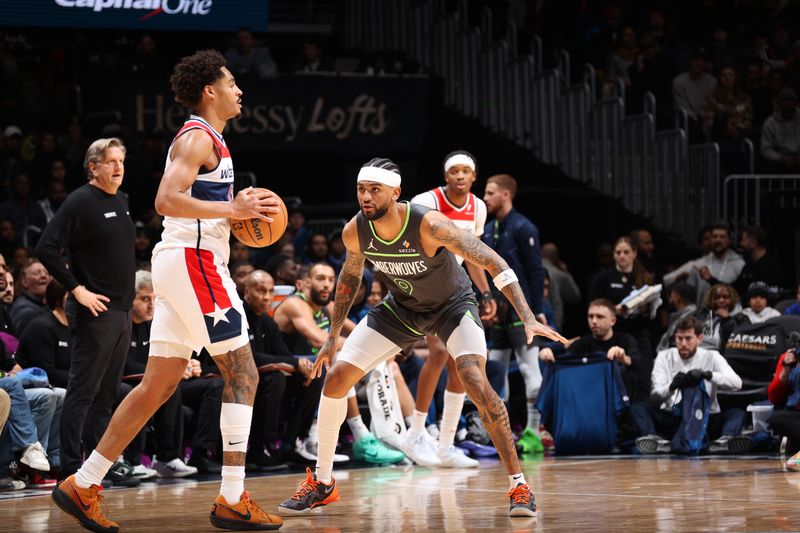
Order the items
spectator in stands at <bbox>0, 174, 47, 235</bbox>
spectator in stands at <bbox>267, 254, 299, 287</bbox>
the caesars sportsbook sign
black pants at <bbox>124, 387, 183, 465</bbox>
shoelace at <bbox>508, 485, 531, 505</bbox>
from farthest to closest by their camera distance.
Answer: the caesars sportsbook sign
spectator in stands at <bbox>0, 174, 47, 235</bbox>
spectator in stands at <bbox>267, 254, 299, 287</bbox>
black pants at <bbox>124, 387, 183, 465</bbox>
shoelace at <bbox>508, 485, 531, 505</bbox>

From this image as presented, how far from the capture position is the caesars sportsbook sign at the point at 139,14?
14.8m

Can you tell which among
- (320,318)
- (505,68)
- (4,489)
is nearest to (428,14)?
(505,68)

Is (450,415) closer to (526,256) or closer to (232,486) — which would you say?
(526,256)

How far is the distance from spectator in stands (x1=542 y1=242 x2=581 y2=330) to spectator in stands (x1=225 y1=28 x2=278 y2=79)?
423 centimetres

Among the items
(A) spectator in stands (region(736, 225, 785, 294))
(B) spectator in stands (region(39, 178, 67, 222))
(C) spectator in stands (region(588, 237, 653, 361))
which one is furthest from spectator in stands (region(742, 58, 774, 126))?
(B) spectator in stands (region(39, 178, 67, 222))

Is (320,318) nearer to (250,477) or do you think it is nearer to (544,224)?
(250,477)

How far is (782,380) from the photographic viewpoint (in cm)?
972

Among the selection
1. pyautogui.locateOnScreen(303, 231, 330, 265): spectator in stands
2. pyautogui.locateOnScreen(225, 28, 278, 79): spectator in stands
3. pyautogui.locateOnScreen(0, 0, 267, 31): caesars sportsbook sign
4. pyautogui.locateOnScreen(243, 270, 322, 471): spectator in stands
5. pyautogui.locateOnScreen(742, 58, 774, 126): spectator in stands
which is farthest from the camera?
pyautogui.locateOnScreen(742, 58, 774, 126): spectator in stands

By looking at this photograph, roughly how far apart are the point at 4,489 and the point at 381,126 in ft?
29.4

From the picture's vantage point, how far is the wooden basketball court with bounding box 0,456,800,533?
626cm

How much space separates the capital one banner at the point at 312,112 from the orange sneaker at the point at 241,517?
971 cm

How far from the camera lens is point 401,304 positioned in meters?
7.21

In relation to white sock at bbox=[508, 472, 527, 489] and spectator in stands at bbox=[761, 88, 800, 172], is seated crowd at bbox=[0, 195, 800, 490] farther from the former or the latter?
white sock at bbox=[508, 472, 527, 489]

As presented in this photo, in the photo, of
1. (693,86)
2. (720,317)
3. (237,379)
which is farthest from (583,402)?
(693,86)
